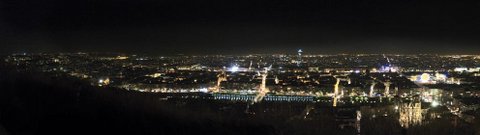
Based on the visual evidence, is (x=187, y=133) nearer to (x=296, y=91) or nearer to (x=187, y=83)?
(x=296, y=91)

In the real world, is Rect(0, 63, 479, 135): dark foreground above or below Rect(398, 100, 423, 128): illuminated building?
above

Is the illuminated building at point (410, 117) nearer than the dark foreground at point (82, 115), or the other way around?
the dark foreground at point (82, 115)

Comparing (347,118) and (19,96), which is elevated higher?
(19,96)

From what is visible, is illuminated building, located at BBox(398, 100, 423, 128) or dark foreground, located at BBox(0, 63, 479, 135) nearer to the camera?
dark foreground, located at BBox(0, 63, 479, 135)

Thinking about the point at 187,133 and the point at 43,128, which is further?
the point at 187,133

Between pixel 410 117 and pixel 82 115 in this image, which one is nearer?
pixel 82 115

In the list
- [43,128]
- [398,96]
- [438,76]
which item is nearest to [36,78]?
[43,128]

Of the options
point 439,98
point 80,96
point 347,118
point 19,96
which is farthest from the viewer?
point 439,98

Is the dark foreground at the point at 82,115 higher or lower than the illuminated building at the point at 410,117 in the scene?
higher

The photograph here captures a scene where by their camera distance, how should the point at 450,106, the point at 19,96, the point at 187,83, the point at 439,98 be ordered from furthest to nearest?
the point at 187,83 → the point at 439,98 → the point at 450,106 → the point at 19,96

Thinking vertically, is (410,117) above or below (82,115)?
below
